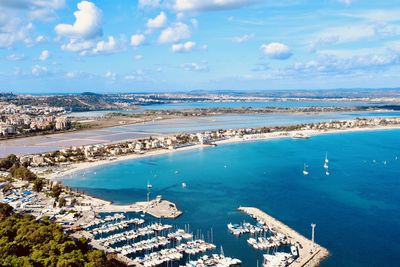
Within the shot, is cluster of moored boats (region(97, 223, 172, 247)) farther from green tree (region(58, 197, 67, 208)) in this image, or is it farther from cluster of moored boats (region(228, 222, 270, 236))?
green tree (region(58, 197, 67, 208))

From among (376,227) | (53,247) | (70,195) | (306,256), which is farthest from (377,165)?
(53,247)

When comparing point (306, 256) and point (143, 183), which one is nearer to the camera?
point (306, 256)

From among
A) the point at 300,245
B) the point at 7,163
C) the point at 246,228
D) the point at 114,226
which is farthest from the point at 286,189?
the point at 7,163

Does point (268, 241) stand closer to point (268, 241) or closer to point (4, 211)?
point (268, 241)

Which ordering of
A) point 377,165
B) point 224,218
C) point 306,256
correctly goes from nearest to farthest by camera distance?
point 306,256
point 224,218
point 377,165

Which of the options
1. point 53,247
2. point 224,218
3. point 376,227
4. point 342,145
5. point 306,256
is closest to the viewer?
point 53,247

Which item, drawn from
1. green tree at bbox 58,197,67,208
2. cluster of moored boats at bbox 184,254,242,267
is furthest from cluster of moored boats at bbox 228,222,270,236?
green tree at bbox 58,197,67,208

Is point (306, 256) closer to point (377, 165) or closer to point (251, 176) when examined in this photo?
point (251, 176)
